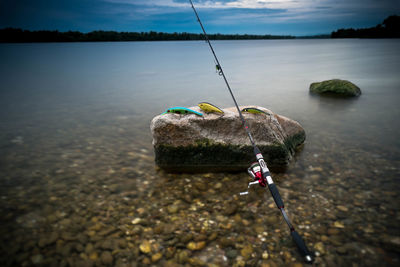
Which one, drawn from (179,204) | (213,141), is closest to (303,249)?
(179,204)

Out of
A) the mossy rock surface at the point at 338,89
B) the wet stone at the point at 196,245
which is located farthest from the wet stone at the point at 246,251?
the mossy rock surface at the point at 338,89

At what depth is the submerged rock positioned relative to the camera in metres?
5.71

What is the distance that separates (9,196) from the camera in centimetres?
509

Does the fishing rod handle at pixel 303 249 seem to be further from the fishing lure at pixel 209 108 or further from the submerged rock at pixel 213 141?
the fishing lure at pixel 209 108

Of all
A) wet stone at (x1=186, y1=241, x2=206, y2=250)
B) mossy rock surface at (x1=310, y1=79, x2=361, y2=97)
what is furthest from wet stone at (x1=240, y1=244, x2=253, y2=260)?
mossy rock surface at (x1=310, y1=79, x2=361, y2=97)

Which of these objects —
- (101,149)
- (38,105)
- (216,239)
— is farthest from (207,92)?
(216,239)

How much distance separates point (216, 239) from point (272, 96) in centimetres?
1309

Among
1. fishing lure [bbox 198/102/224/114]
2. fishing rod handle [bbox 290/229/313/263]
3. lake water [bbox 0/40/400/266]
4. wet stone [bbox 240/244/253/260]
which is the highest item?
fishing lure [bbox 198/102/224/114]

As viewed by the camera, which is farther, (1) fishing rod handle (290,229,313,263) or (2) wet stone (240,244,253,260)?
(2) wet stone (240,244,253,260)

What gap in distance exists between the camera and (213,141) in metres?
5.78

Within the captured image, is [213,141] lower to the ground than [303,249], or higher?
higher

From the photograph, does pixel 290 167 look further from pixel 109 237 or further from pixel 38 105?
pixel 38 105

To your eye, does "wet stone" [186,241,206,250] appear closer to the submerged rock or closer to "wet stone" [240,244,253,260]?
"wet stone" [240,244,253,260]

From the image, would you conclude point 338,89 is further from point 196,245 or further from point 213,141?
point 196,245
